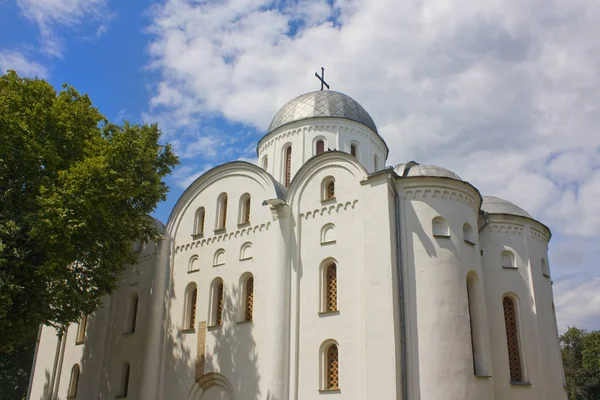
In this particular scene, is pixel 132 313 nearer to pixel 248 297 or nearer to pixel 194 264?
pixel 194 264

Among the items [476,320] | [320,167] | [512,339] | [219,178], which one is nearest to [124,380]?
[219,178]

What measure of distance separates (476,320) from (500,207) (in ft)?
15.5

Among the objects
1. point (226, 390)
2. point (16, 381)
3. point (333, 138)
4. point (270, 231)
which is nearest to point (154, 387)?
point (226, 390)

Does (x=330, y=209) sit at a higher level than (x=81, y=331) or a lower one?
higher

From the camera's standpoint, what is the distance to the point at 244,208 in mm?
18859

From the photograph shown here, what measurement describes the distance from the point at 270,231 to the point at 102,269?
17.3ft

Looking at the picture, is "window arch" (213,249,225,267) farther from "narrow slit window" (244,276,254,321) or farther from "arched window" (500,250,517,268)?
"arched window" (500,250,517,268)

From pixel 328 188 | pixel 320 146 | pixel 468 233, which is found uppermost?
pixel 320 146

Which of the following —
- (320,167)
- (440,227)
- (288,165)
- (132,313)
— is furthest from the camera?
(288,165)

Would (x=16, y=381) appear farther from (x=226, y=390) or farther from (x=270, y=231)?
(x=270, y=231)

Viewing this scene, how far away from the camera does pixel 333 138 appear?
2150 cm

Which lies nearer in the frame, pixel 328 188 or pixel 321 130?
pixel 328 188

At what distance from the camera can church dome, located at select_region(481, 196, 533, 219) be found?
60.2 feet

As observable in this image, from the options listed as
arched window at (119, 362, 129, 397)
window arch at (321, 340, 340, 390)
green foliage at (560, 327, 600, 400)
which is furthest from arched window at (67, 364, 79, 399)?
green foliage at (560, 327, 600, 400)
